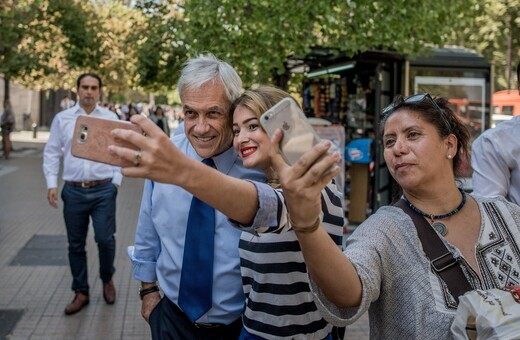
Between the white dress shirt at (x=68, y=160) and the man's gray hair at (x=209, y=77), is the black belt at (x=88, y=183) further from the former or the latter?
the man's gray hair at (x=209, y=77)

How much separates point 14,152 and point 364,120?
16701 millimetres

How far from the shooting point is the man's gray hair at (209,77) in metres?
2.35

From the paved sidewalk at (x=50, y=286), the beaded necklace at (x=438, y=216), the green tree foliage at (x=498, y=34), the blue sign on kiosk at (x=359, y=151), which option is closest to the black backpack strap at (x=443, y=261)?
the beaded necklace at (x=438, y=216)

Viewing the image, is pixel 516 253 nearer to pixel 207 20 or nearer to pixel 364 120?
pixel 207 20

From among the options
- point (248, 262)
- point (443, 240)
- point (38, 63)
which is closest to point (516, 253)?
point (443, 240)

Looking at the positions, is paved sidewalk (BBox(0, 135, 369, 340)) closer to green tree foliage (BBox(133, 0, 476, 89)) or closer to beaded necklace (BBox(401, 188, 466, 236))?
green tree foliage (BBox(133, 0, 476, 89))

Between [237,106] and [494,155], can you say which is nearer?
[237,106]

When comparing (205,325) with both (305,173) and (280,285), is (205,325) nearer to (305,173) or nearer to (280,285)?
(280,285)

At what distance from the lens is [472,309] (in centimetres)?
166

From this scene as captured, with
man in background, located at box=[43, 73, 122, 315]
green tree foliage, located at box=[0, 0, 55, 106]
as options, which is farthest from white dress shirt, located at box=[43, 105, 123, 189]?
green tree foliage, located at box=[0, 0, 55, 106]

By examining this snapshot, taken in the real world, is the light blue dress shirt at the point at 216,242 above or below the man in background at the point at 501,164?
below

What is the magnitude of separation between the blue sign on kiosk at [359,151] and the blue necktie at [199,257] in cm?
741

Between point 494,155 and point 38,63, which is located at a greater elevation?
point 38,63

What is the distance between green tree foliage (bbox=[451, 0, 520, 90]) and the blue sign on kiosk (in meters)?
Answer: 11.6
